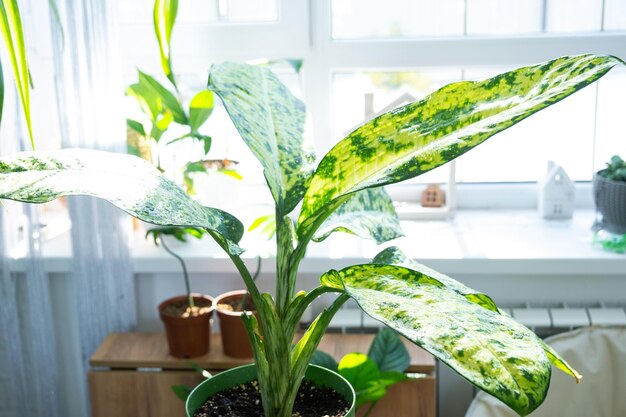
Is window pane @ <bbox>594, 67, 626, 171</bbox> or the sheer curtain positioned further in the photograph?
window pane @ <bbox>594, 67, 626, 171</bbox>

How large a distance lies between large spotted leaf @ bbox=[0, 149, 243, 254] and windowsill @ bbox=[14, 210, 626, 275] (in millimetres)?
945

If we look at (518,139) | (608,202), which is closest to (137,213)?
(608,202)

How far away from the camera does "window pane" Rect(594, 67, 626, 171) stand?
1.93 meters

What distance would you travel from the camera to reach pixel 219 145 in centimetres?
196

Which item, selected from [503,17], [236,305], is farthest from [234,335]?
[503,17]

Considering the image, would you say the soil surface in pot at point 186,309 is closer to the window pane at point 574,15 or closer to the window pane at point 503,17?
the window pane at point 503,17

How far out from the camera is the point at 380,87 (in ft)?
6.47

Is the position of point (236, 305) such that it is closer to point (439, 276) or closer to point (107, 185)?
point (439, 276)

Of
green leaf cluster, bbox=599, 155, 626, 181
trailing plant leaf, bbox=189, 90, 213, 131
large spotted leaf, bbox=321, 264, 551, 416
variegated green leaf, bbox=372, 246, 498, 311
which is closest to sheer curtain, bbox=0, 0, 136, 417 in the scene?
trailing plant leaf, bbox=189, 90, 213, 131

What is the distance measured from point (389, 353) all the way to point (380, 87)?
84 cm

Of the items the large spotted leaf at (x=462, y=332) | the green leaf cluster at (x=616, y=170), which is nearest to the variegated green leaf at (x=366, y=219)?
the large spotted leaf at (x=462, y=332)

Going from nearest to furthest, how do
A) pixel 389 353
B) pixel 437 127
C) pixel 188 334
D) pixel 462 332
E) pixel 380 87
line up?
pixel 462 332 < pixel 437 127 < pixel 389 353 < pixel 188 334 < pixel 380 87

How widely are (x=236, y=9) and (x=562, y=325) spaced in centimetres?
111

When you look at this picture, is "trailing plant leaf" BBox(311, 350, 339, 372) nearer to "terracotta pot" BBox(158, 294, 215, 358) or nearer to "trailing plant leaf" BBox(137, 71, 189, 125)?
"terracotta pot" BBox(158, 294, 215, 358)
